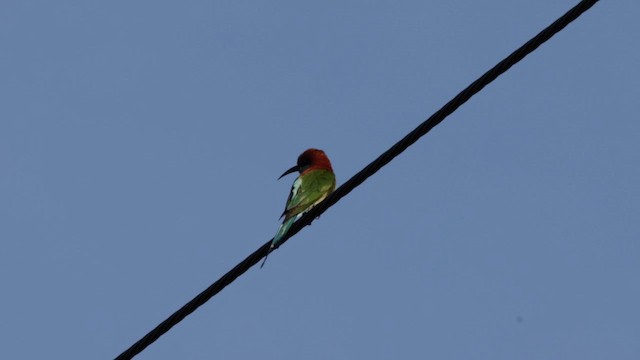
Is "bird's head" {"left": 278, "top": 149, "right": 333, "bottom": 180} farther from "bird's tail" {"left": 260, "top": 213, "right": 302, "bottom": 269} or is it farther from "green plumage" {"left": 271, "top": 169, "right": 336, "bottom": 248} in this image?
"bird's tail" {"left": 260, "top": 213, "right": 302, "bottom": 269}

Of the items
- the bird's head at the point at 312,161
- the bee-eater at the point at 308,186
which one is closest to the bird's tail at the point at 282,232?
the bee-eater at the point at 308,186

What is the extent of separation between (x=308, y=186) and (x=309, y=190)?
10 centimetres

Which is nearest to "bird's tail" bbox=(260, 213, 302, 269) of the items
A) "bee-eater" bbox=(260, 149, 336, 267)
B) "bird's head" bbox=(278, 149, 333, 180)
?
"bee-eater" bbox=(260, 149, 336, 267)

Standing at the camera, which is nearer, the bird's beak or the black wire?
the black wire

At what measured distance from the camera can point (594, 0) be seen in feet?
17.1

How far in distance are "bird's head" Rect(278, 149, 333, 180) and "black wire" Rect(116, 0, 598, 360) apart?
346 centimetres

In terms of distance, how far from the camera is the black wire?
212 inches

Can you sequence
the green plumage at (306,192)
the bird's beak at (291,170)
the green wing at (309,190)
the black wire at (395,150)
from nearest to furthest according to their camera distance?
the black wire at (395,150)
the green plumage at (306,192)
the green wing at (309,190)
the bird's beak at (291,170)

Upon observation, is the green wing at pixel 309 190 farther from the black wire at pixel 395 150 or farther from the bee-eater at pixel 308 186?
the black wire at pixel 395 150

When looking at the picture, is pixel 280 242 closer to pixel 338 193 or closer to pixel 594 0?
pixel 338 193

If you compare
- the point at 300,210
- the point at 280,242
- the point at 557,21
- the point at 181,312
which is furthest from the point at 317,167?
the point at 557,21

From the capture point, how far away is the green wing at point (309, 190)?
8583mm

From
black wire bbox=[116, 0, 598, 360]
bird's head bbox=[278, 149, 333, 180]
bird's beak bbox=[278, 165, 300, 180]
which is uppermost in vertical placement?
bird's beak bbox=[278, 165, 300, 180]

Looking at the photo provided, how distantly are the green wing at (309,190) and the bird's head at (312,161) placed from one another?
26 cm
